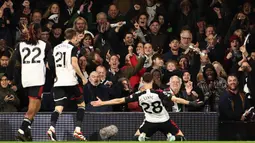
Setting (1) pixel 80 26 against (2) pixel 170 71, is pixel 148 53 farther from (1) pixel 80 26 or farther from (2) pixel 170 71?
(1) pixel 80 26

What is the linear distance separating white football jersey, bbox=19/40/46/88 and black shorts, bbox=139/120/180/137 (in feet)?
6.51

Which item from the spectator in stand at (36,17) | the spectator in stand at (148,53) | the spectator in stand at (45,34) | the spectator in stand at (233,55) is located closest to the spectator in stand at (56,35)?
the spectator in stand at (45,34)

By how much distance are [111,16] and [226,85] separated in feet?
11.9

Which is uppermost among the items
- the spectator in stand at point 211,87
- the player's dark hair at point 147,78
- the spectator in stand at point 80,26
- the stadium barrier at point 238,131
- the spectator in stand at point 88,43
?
the spectator in stand at point 80,26

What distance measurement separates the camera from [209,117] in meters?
18.8

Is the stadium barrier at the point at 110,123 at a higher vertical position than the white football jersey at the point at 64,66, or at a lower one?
lower

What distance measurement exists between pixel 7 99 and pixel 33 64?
7.68 feet

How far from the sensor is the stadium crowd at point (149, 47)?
19.8 metres

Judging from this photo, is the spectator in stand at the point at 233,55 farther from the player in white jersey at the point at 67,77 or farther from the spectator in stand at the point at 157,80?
the player in white jersey at the point at 67,77

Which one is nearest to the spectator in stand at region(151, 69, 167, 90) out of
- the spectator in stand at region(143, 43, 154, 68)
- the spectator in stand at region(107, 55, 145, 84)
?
the spectator in stand at region(107, 55, 145, 84)

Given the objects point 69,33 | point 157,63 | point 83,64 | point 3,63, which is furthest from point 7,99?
point 157,63

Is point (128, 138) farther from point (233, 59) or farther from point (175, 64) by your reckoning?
point (233, 59)

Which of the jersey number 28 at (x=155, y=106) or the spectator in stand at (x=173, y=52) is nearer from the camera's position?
the jersey number 28 at (x=155, y=106)

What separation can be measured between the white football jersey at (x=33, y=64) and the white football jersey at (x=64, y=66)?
9.9 inches
